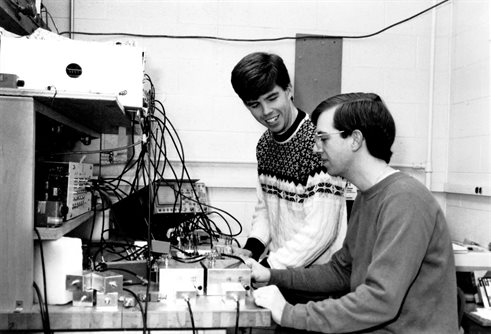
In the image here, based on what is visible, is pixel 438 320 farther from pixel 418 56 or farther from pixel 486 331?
pixel 418 56

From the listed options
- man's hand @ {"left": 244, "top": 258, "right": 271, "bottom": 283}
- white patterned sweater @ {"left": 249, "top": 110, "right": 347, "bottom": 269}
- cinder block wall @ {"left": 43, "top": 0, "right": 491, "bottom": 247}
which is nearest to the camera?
man's hand @ {"left": 244, "top": 258, "right": 271, "bottom": 283}

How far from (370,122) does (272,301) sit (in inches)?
22.1

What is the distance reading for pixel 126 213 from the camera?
7.14 feet

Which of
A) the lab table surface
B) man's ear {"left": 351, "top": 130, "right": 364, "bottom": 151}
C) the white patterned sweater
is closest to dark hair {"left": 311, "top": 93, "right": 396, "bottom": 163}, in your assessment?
man's ear {"left": 351, "top": 130, "right": 364, "bottom": 151}

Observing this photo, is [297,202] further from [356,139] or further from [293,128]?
[356,139]

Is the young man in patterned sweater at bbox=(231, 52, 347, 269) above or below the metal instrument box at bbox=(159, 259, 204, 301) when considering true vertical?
above

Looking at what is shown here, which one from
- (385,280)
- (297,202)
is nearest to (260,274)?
(297,202)

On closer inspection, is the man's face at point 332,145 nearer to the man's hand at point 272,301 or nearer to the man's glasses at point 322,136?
the man's glasses at point 322,136

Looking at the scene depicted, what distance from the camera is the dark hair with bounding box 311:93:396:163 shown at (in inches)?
53.2

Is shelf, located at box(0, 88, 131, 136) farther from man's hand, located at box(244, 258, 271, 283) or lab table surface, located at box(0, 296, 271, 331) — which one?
man's hand, located at box(244, 258, 271, 283)

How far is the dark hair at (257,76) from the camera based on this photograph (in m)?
1.75

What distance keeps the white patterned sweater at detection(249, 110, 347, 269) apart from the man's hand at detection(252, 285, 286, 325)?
41cm

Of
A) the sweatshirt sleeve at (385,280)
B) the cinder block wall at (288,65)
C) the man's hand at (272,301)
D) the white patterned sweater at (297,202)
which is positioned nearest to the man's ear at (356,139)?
the sweatshirt sleeve at (385,280)

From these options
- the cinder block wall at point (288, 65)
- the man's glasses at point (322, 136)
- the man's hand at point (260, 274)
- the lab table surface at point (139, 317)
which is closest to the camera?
the lab table surface at point (139, 317)
